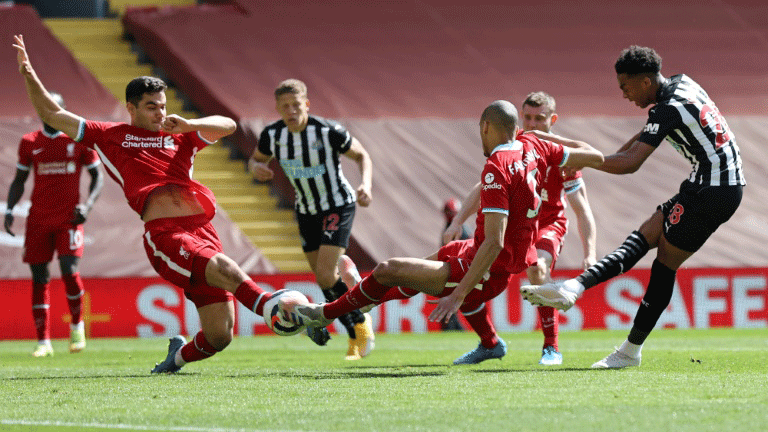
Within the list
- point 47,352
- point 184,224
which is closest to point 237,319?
point 47,352

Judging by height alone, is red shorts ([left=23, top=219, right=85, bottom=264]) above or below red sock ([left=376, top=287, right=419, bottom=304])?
below

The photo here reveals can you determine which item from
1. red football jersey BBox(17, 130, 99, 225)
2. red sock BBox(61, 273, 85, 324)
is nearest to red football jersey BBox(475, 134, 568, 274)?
red sock BBox(61, 273, 85, 324)

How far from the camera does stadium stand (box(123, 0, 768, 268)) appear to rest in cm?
1778

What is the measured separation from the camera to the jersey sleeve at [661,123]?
655 centimetres

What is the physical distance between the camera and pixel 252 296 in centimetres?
655

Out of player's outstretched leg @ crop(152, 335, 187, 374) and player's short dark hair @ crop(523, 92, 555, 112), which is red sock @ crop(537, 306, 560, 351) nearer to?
player's short dark hair @ crop(523, 92, 555, 112)

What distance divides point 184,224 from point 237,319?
262 inches

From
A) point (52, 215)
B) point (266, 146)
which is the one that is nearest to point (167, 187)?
point (266, 146)

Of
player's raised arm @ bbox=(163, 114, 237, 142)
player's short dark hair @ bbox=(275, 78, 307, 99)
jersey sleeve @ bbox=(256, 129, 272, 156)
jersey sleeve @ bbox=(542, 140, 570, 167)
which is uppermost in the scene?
player's short dark hair @ bbox=(275, 78, 307, 99)

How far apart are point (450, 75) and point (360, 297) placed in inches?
564

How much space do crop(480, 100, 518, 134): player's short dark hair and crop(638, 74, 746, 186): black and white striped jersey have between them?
76cm

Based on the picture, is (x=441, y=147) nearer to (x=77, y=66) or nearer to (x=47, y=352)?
(x=77, y=66)

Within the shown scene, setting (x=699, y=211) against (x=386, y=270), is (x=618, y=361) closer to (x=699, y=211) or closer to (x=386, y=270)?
(x=699, y=211)

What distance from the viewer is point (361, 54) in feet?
67.3
